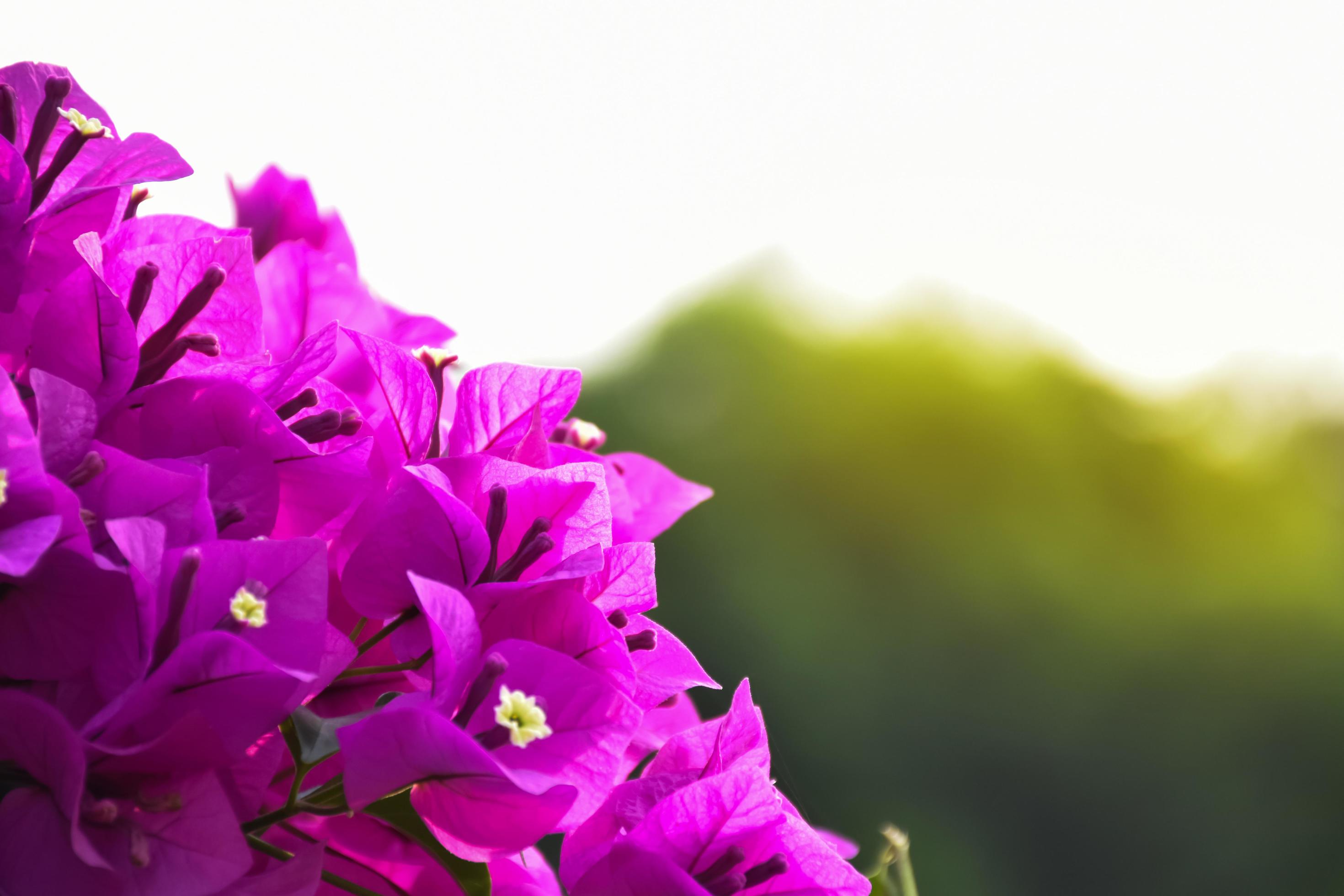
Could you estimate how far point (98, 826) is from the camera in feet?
0.77

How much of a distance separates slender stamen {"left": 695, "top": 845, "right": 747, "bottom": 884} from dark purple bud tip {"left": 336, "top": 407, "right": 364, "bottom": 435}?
0.14 meters

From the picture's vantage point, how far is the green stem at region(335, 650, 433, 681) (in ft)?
0.88

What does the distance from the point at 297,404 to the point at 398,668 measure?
0.23 ft

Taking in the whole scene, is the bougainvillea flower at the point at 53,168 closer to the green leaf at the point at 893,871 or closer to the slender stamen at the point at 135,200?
the slender stamen at the point at 135,200

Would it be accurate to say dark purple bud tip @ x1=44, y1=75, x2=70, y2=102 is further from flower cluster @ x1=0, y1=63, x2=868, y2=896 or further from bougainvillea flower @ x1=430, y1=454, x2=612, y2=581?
bougainvillea flower @ x1=430, y1=454, x2=612, y2=581

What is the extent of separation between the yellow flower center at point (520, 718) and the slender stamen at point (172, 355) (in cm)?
12

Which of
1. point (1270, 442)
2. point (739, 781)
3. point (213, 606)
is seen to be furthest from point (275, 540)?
point (1270, 442)

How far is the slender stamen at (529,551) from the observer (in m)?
0.28

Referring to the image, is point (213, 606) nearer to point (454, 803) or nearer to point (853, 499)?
point (454, 803)

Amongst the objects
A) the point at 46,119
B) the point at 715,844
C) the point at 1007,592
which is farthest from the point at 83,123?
the point at 1007,592

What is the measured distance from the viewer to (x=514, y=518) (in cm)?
30

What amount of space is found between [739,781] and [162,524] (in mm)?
141

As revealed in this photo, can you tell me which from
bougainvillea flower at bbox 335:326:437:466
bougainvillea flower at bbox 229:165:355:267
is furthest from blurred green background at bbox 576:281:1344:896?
bougainvillea flower at bbox 335:326:437:466

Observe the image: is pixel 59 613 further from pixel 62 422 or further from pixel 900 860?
pixel 900 860
